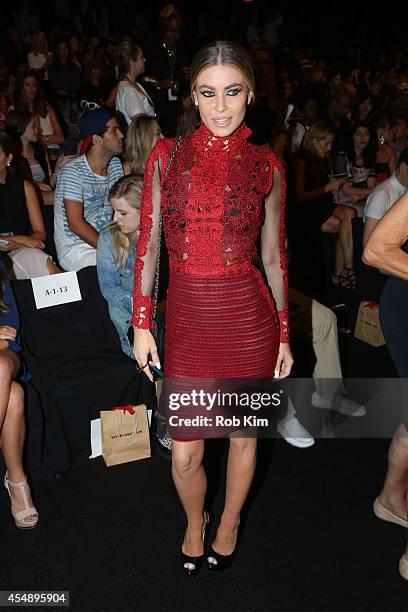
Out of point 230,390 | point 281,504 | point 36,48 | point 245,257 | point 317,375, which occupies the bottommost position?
point 281,504

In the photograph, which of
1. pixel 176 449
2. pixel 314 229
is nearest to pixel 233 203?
pixel 176 449

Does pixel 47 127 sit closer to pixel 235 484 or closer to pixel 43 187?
pixel 43 187

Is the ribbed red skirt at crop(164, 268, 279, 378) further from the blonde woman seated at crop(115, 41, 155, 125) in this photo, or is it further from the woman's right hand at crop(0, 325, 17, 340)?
the blonde woman seated at crop(115, 41, 155, 125)

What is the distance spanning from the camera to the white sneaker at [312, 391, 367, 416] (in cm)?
323

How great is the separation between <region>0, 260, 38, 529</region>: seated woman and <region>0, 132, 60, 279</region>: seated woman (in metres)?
0.71

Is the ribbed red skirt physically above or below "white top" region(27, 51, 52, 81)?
below

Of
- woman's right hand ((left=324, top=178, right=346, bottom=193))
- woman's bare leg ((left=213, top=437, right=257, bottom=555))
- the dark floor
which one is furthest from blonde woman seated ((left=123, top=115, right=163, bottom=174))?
woman's bare leg ((left=213, top=437, right=257, bottom=555))

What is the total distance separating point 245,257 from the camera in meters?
1.95

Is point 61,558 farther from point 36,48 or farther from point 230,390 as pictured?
point 36,48

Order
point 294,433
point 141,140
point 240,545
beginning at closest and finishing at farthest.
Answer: point 240,545, point 294,433, point 141,140

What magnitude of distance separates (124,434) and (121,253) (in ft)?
2.73

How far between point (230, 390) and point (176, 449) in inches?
10.3

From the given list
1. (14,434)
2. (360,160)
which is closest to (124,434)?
(14,434)

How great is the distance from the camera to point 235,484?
7.11ft
